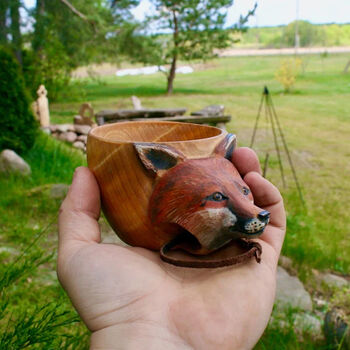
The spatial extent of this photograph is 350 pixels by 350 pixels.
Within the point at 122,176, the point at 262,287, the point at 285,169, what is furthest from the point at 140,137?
the point at 285,169

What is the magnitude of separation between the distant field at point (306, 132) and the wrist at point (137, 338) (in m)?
1.90

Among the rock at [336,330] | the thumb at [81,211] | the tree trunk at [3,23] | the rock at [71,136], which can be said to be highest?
the tree trunk at [3,23]

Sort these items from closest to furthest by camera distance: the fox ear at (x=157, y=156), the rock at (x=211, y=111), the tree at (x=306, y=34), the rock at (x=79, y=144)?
the fox ear at (x=157, y=156) < the rock at (x=79, y=144) < the rock at (x=211, y=111) < the tree at (x=306, y=34)

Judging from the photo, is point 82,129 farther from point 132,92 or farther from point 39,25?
point 132,92

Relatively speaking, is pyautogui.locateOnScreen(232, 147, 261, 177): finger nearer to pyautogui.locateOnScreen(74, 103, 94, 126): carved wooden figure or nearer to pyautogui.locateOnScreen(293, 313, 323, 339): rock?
pyautogui.locateOnScreen(293, 313, 323, 339): rock

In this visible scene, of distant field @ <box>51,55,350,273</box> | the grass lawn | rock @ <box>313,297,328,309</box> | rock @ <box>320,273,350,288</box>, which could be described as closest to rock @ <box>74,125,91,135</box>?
the grass lawn

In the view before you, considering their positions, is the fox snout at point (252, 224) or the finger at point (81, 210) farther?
the finger at point (81, 210)

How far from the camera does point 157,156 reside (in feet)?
3.10

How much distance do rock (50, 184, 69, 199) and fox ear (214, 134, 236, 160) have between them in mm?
2283

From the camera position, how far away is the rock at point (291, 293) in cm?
210

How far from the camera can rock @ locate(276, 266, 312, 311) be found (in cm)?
210

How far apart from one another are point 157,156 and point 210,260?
273mm

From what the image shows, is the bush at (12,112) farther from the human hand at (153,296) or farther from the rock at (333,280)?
the human hand at (153,296)

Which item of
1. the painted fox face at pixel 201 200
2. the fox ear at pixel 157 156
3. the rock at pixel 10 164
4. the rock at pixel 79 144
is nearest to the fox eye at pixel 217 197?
the painted fox face at pixel 201 200
